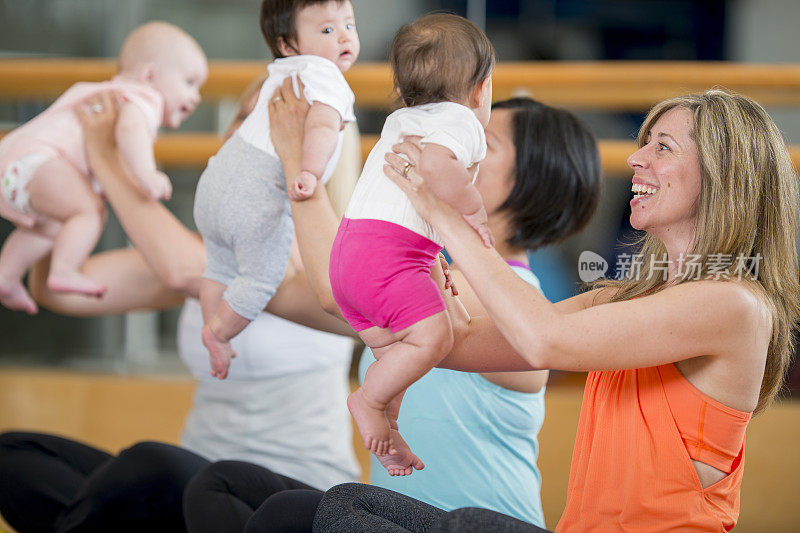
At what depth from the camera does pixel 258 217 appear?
0.97m

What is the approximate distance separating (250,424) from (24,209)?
467mm

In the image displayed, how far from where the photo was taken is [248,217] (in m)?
0.97

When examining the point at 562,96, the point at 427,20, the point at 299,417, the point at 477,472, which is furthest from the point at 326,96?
the point at 562,96

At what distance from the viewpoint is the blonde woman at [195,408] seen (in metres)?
1.20

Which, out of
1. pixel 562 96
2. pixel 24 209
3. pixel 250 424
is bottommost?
pixel 250 424

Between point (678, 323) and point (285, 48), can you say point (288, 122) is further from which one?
point (678, 323)

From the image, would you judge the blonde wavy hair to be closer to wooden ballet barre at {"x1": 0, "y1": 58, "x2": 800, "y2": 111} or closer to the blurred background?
wooden ballet barre at {"x1": 0, "y1": 58, "x2": 800, "y2": 111}

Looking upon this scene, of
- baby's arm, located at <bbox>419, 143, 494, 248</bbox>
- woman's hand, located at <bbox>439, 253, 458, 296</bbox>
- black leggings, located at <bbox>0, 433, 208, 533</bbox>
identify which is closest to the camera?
baby's arm, located at <bbox>419, 143, 494, 248</bbox>

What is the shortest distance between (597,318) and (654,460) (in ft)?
0.50

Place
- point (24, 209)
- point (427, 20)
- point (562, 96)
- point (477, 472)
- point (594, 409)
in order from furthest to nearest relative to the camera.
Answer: point (562, 96) < point (24, 209) < point (477, 472) < point (594, 409) < point (427, 20)

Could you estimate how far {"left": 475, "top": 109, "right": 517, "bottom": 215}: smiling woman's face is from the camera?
3.59ft

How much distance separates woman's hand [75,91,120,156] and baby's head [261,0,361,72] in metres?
0.36

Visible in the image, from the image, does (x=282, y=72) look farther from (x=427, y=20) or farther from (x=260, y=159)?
(x=427, y=20)

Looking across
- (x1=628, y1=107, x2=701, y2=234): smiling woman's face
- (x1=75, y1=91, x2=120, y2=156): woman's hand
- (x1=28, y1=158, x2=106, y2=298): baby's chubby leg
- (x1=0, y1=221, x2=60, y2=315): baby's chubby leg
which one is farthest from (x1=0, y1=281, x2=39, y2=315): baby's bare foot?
(x1=628, y1=107, x2=701, y2=234): smiling woman's face
